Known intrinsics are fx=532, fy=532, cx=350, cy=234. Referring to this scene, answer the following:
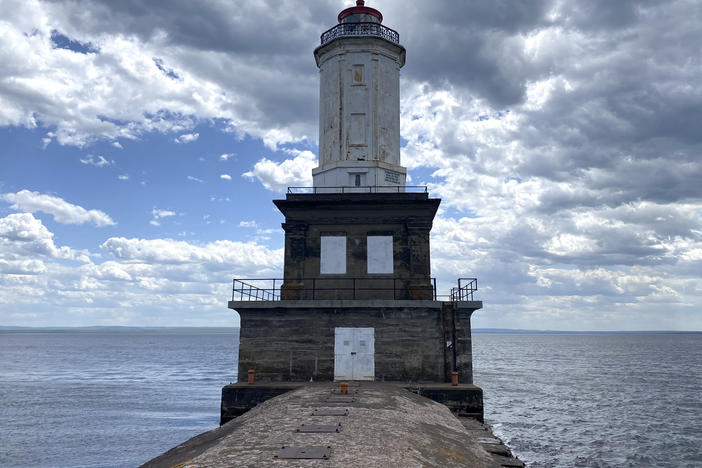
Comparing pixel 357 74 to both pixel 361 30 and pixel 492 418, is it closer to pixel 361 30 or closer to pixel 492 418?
pixel 361 30

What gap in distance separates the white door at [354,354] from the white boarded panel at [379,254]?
365cm

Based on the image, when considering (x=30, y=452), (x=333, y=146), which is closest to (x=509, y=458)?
(x=333, y=146)

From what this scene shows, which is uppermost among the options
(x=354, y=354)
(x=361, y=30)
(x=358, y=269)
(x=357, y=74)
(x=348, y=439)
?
(x=361, y=30)

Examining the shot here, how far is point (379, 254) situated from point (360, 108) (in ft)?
23.7

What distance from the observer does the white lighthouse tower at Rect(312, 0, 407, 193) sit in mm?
25547

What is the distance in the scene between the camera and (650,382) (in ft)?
184

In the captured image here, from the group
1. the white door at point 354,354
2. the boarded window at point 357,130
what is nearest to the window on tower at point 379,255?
the white door at point 354,354

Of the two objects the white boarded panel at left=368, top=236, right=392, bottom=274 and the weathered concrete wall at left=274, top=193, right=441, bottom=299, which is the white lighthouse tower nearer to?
the weathered concrete wall at left=274, top=193, right=441, bottom=299

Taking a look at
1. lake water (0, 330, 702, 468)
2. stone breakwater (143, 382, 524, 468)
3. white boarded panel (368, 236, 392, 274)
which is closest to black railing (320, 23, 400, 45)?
white boarded panel (368, 236, 392, 274)

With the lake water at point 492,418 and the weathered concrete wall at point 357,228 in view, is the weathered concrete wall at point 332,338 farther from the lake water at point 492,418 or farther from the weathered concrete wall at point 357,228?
the lake water at point 492,418

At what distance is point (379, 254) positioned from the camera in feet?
81.0

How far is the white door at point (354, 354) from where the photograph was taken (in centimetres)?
2156

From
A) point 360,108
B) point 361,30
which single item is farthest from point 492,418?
point 361,30

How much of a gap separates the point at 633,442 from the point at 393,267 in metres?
15.8
